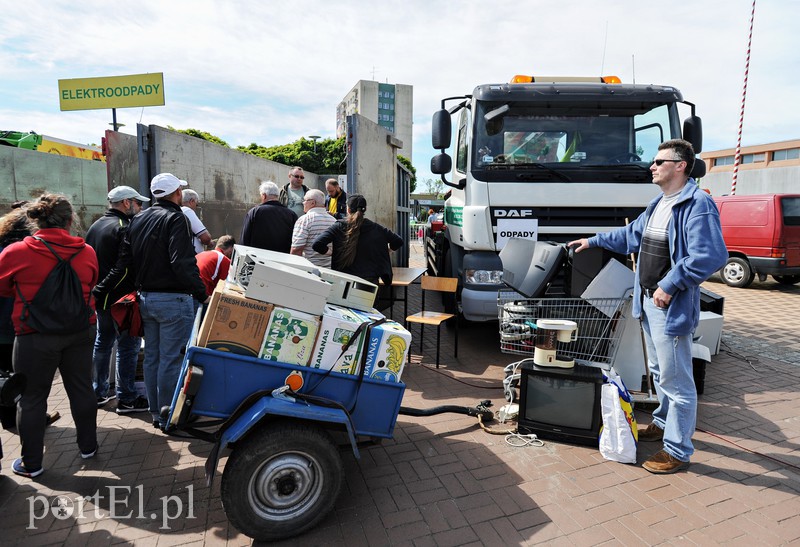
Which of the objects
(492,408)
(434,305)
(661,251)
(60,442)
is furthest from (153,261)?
(434,305)

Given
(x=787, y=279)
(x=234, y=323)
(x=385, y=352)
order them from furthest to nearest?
(x=787, y=279), (x=385, y=352), (x=234, y=323)

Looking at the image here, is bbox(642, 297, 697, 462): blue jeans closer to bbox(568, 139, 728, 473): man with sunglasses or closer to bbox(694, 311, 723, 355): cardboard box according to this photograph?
bbox(568, 139, 728, 473): man with sunglasses

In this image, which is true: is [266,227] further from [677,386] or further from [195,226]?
[677,386]

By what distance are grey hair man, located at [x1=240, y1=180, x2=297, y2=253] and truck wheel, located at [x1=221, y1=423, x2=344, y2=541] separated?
2953 mm

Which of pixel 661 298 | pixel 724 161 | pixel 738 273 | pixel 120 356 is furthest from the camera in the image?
pixel 724 161

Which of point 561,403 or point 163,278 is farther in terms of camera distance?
point 561,403

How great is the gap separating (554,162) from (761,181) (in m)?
30.6

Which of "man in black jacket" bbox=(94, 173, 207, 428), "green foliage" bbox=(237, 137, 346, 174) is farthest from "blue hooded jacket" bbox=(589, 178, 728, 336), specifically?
"green foliage" bbox=(237, 137, 346, 174)

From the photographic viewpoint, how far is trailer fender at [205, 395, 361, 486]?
239cm

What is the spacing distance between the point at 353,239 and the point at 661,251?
105 inches

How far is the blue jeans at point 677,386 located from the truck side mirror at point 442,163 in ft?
10.4

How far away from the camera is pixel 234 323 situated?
2.47 m

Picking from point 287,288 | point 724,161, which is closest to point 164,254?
point 287,288

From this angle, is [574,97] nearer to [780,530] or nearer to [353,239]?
[353,239]
